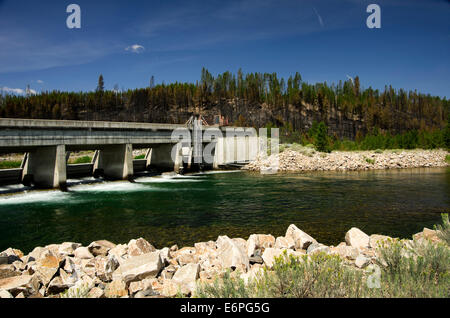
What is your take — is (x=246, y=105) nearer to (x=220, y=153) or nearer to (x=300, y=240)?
(x=220, y=153)

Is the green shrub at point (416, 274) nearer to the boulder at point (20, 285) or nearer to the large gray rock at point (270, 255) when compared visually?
the large gray rock at point (270, 255)

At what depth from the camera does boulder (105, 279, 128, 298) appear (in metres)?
5.55

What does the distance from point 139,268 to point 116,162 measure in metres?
24.8

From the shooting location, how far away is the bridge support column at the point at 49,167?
22.3 metres

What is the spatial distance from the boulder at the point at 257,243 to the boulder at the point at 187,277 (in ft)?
6.26

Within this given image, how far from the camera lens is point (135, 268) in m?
6.19

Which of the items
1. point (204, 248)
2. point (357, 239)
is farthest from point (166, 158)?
point (357, 239)

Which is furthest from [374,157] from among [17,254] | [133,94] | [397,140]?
[133,94]

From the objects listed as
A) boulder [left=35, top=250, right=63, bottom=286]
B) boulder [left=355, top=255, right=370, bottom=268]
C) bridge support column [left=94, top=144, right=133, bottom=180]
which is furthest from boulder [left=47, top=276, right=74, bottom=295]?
bridge support column [left=94, top=144, right=133, bottom=180]

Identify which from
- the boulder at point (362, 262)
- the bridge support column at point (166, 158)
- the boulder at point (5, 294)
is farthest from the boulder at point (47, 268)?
the bridge support column at point (166, 158)

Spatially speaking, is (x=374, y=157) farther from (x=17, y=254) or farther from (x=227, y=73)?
(x=227, y=73)

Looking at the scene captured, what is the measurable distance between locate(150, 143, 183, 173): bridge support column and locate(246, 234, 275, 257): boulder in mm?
27633

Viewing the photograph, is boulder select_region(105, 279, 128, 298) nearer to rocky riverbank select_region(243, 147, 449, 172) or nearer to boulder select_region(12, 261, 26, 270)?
boulder select_region(12, 261, 26, 270)

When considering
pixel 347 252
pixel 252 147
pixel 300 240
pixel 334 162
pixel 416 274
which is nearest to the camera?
pixel 416 274
